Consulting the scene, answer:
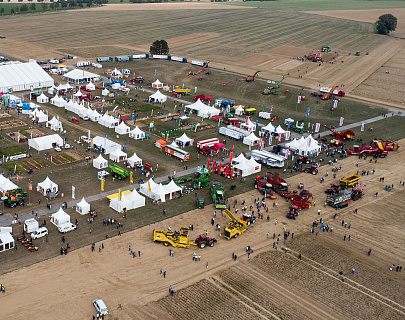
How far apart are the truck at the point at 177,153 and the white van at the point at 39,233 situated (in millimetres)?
24304

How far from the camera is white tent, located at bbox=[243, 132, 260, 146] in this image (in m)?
71.4

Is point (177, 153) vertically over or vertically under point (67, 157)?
under

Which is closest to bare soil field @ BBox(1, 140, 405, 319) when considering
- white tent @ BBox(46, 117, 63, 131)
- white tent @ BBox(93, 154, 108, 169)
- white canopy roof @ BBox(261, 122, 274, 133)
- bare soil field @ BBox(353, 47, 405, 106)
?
white tent @ BBox(93, 154, 108, 169)

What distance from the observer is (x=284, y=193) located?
5472 cm

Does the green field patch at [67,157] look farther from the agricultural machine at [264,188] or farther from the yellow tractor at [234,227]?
the yellow tractor at [234,227]

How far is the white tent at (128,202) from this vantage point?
4866 centimetres

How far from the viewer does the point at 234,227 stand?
45.6 m

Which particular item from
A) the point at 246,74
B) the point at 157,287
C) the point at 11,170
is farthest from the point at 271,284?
the point at 246,74

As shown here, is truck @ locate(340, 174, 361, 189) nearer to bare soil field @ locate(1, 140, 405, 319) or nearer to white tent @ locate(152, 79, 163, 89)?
bare soil field @ locate(1, 140, 405, 319)

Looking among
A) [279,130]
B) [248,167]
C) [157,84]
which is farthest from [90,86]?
[248,167]

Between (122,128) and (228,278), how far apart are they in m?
39.8

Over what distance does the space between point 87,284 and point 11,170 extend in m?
26.3

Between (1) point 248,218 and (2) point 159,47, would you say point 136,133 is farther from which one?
(2) point 159,47

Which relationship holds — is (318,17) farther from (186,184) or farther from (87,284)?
(87,284)
